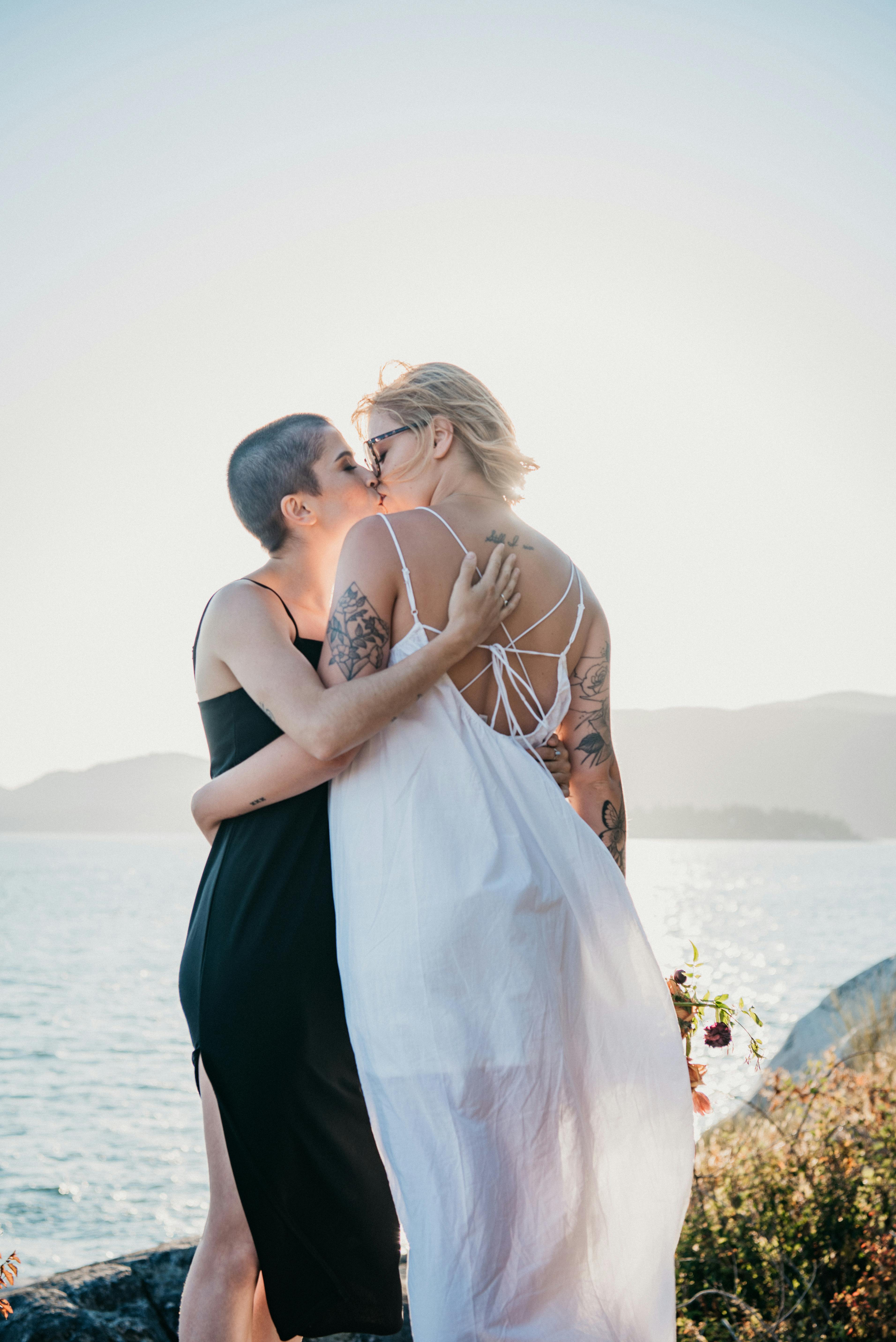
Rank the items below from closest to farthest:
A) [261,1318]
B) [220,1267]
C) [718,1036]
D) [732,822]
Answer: [220,1267]
[261,1318]
[718,1036]
[732,822]

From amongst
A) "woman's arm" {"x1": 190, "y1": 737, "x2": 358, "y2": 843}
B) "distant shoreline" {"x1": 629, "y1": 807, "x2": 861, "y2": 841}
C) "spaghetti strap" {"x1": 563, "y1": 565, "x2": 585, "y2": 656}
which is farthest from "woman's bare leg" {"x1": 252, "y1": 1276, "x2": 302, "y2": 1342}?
"distant shoreline" {"x1": 629, "y1": 807, "x2": 861, "y2": 841}

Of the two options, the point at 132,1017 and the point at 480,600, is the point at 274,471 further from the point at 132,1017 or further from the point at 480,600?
the point at 132,1017

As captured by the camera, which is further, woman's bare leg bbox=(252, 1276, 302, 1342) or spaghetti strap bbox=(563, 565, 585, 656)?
spaghetti strap bbox=(563, 565, 585, 656)

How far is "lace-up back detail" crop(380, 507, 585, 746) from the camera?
6.85ft

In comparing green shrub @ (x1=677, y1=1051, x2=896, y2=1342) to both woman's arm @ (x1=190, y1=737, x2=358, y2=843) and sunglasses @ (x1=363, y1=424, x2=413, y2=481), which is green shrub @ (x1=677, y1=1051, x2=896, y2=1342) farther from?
Result: sunglasses @ (x1=363, y1=424, x2=413, y2=481)

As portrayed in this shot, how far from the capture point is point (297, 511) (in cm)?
239

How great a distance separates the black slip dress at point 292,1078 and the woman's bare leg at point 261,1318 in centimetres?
8

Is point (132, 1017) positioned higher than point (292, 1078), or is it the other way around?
point (292, 1078)

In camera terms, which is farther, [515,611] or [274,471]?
[274,471]

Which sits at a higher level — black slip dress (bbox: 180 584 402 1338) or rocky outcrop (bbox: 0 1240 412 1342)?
black slip dress (bbox: 180 584 402 1338)

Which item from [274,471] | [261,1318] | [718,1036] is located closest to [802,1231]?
[718,1036]

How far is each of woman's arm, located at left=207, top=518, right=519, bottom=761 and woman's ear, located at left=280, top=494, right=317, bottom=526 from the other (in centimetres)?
28

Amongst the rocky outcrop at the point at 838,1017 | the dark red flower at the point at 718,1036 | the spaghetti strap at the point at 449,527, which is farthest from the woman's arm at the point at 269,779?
the rocky outcrop at the point at 838,1017

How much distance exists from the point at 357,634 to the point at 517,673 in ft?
1.32
